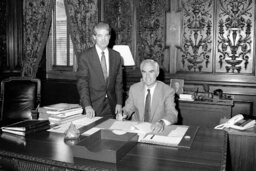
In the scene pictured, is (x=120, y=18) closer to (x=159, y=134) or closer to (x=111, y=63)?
(x=111, y=63)

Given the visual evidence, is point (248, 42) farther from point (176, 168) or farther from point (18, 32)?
point (18, 32)

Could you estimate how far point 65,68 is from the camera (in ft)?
19.5

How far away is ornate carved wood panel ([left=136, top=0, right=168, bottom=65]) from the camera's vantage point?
4.89m

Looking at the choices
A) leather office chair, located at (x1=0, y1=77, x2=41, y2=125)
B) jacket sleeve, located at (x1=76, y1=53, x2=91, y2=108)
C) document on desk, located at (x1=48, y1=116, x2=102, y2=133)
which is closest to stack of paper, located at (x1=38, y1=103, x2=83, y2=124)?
document on desk, located at (x1=48, y1=116, x2=102, y2=133)

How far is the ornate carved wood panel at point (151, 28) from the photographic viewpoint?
4891 millimetres

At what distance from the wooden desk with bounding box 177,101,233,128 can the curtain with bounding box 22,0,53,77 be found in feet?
10.2

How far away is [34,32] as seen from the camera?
19.2 ft

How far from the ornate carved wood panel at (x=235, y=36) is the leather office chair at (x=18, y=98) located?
283cm

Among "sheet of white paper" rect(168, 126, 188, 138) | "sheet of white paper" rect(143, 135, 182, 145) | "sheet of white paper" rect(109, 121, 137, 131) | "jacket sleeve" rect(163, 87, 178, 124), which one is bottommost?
"sheet of white paper" rect(143, 135, 182, 145)

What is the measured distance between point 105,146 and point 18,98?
7.09 feet

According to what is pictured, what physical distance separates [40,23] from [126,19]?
5.95 ft

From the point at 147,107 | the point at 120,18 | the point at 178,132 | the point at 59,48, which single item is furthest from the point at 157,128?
the point at 59,48

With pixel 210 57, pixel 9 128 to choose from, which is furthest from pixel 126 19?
pixel 9 128

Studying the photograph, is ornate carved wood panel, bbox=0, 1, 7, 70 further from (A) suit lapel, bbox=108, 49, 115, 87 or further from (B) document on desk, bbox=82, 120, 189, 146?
(B) document on desk, bbox=82, 120, 189, 146
